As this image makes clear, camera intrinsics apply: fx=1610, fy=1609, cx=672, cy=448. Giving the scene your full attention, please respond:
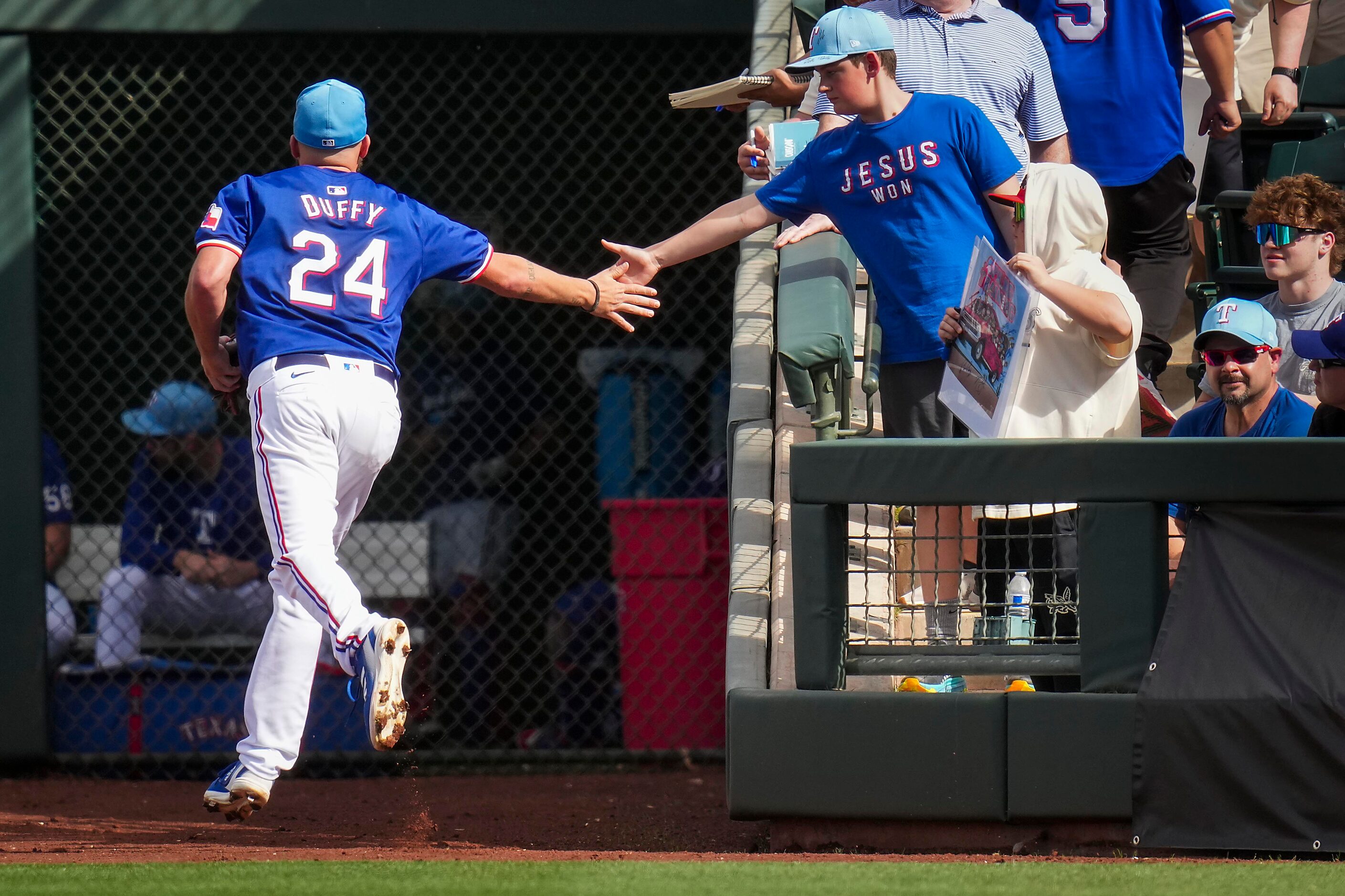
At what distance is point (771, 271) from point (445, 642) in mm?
2804

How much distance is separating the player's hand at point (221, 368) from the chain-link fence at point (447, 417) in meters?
2.76

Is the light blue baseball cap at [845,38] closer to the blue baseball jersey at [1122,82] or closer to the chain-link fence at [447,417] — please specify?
the blue baseball jersey at [1122,82]

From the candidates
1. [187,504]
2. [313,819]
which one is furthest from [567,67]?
[313,819]

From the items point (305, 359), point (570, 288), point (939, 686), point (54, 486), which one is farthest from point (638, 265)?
point (54, 486)

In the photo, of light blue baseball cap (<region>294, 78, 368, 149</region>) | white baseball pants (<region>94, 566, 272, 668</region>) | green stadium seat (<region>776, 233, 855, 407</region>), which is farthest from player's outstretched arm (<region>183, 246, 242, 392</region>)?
white baseball pants (<region>94, 566, 272, 668</region>)

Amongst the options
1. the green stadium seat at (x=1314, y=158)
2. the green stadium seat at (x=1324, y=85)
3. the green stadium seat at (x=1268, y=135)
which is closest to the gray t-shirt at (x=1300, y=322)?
the green stadium seat at (x=1314, y=158)

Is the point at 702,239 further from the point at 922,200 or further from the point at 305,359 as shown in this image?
the point at 305,359

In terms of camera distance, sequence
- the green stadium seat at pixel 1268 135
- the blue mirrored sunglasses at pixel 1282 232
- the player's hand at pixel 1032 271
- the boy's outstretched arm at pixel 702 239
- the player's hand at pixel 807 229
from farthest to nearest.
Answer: the green stadium seat at pixel 1268 135 < the player's hand at pixel 807 229 < the boy's outstretched arm at pixel 702 239 < the blue mirrored sunglasses at pixel 1282 232 < the player's hand at pixel 1032 271

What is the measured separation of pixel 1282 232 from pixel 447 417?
14.2 feet

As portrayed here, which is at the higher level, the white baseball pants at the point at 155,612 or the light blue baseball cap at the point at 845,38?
the light blue baseball cap at the point at 845,38

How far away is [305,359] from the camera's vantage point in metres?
4.79

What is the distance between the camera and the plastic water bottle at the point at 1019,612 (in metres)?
4.75

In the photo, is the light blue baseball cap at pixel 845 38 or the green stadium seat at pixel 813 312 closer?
the green stadium seat at pixel 813 312

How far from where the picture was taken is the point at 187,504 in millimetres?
7852
